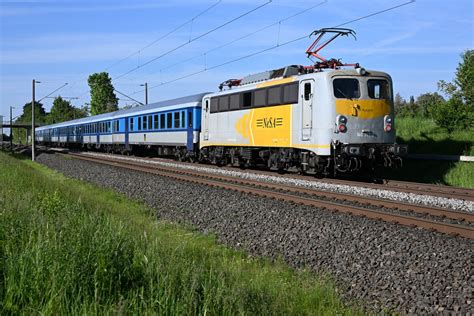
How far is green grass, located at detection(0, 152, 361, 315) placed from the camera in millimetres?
3943

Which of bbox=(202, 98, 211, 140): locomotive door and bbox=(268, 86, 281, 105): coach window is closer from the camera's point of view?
bbox=(268, 86, 281, 105): coach window

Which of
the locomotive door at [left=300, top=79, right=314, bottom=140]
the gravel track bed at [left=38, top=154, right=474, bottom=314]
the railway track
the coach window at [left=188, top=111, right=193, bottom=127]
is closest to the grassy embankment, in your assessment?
the locomotive door at [left=300, top=79, right=314, bottom=140]

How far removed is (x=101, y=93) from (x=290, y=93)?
71.4 meters

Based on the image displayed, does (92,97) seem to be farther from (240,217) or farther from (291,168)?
(240,217)

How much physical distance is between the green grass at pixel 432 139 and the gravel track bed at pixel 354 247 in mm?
10703

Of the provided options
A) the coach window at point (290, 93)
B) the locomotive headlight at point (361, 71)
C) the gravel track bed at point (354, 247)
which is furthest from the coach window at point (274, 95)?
the gravel track bed at point (354, 247)

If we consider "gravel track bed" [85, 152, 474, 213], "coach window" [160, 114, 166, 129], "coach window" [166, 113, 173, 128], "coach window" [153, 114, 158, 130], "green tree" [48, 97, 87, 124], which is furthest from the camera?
"green tree" [48, 97, 87, 124]

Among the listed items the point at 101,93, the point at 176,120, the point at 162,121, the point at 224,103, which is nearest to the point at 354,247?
the point at 224,103

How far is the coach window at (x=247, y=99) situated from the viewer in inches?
761

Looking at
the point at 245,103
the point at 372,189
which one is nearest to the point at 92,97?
the point at 245,103

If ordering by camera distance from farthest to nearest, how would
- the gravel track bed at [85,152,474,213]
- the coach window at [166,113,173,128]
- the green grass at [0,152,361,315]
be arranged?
1. the coach window at [166,113,173,128]
2. the gravel track bed at [85,152,474,213]
3. the green grass at [0,152,361,315]

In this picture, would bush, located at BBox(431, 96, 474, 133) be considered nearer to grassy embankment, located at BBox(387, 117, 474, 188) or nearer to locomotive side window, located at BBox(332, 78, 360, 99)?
grassy embankment, located at BBox(387, 117, 474, 188)

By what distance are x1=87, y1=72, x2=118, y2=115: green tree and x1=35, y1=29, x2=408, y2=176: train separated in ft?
201

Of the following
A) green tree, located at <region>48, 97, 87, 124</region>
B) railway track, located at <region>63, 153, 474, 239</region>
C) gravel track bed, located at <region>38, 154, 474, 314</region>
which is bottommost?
gravel track bed, located at <region>38, 154, 474, 314</region>
